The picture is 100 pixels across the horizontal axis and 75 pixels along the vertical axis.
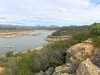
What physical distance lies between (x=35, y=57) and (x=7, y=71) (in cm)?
231

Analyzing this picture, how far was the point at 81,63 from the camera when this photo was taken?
294 inches

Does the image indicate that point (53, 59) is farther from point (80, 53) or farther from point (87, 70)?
point (87, 70)

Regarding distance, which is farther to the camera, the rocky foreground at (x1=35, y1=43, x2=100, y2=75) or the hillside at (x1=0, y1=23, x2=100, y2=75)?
the hillside at (x1=0, y1=23, x2=100, y2=75)

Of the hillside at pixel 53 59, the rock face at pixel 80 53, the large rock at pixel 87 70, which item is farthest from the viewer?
the hillside at pixel 53 59

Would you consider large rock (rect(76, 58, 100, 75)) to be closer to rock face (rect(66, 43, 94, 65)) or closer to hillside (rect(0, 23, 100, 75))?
hillside (rect(0, 23, 100, 75))

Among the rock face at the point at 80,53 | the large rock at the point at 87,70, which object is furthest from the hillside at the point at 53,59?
the large rock at the point at 87,70

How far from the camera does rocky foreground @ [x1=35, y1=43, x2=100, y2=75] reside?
712 cm

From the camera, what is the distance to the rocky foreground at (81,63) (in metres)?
7.12

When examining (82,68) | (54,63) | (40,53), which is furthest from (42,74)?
(82,68)

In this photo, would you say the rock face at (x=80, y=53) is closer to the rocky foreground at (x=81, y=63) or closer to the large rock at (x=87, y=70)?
the rocky foreground at (x=81, y=63)

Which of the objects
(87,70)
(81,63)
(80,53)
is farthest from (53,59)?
(87,70)

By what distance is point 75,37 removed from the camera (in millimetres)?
16391

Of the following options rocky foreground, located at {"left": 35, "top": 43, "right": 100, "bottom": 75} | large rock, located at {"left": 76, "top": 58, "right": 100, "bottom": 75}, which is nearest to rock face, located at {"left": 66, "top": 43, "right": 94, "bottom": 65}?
rocky foreground, located at {"left": 35, "top": 43, "right": 100, "bottom": 75}

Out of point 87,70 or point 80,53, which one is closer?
point 87,70
